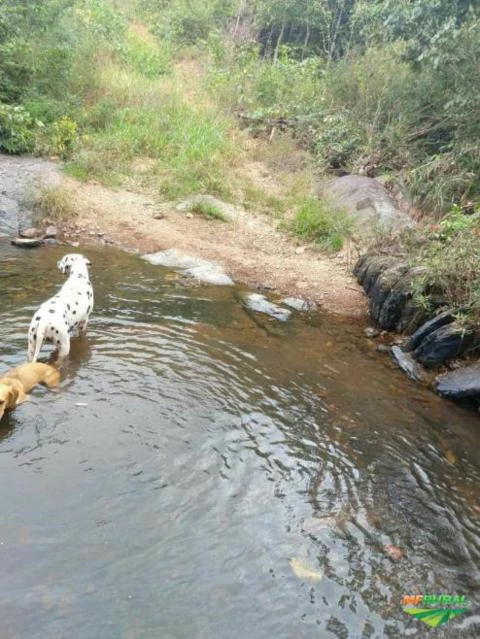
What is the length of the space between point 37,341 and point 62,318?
370 mm

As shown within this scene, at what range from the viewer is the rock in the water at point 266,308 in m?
8.84

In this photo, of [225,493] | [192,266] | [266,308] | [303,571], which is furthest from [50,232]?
[303,571]

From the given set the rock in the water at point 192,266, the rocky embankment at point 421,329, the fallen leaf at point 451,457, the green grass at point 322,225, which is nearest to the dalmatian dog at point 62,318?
the rock in the water at point 192,266

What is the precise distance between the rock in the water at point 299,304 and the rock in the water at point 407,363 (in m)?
1.80

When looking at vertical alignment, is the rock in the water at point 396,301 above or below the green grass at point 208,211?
above

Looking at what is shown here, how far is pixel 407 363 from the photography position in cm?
763

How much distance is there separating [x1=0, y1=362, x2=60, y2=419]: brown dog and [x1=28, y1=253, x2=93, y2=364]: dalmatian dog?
0.27 meters

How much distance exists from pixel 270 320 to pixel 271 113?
10.6 m

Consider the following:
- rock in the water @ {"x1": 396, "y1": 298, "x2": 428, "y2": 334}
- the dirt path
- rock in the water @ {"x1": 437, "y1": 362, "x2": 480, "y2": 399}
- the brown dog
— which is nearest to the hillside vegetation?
the dirt path

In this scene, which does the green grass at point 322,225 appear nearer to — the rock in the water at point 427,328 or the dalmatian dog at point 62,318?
the rock in the water at point 427,328

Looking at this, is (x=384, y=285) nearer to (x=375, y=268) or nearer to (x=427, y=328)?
(x=375, y=268)

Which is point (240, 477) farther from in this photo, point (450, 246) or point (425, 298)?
point (450, 246)

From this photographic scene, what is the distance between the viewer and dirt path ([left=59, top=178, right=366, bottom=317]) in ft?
33.5

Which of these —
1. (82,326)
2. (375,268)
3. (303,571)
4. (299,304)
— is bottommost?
(82,326)
